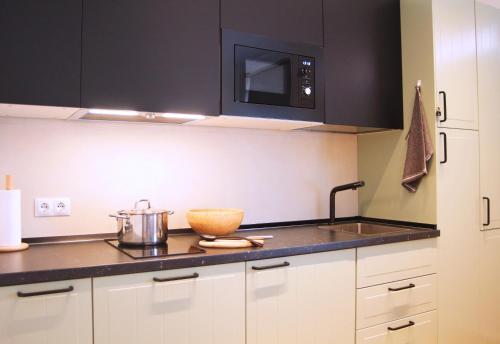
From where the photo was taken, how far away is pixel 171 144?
2.22 meters

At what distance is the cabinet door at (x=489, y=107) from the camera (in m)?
2.63

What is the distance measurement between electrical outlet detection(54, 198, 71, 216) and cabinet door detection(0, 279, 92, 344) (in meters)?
0.64

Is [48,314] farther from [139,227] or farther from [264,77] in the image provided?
[264,77]

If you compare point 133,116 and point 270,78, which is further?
point 270,78

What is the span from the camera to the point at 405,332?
2.24 meters

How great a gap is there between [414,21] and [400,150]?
751 millimetres

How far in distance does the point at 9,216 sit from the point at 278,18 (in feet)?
4.95

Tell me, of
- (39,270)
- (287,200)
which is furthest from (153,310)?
(287,200)

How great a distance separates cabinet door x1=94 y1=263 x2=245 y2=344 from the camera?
1.46 meters

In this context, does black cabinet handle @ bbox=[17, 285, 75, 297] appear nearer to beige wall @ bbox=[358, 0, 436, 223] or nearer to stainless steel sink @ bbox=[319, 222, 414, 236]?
stainless steel sink @ bbox=[319, 222, 414, 236]

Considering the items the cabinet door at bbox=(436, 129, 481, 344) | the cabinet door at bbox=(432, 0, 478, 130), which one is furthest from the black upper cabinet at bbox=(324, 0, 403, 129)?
the cabinet door at bbox=(436, 129, 481, 344)

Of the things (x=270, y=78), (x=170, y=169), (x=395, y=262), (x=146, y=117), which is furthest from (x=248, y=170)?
(x=395, y=262)

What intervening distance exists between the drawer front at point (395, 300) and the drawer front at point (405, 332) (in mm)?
28

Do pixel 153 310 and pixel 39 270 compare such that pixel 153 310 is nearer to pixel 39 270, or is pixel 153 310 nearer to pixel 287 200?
pixel 39 270
